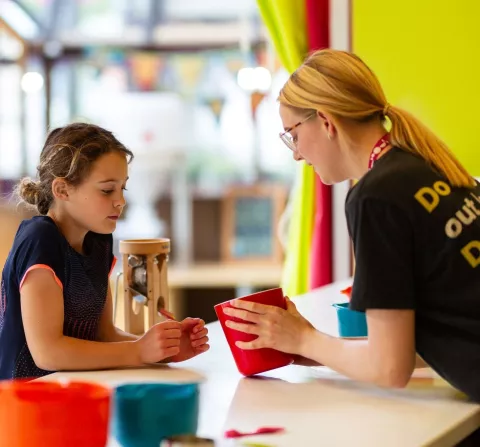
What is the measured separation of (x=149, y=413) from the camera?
0.91 metres

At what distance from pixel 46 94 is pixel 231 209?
1583mm

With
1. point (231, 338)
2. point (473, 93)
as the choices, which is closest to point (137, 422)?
point (231, 338)

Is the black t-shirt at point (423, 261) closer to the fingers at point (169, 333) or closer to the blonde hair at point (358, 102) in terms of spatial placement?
the blonde hair at point (358, 102)

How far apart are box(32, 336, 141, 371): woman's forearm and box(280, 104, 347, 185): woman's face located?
0.42 m

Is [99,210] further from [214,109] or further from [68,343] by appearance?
[214,109]

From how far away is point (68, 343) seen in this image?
1300mm

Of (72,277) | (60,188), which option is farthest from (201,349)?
(60,188)

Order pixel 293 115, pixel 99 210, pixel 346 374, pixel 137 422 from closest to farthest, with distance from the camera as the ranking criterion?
1. pixel 137 422
2. pixel 346 374
3. pixel 293 115
4. pixel 99 210

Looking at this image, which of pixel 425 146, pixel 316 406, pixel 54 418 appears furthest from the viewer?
pixel 425 146

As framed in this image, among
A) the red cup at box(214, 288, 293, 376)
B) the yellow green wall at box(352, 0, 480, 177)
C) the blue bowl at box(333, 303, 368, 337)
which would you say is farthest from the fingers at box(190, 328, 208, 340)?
the yellow green wall at box(352, 0, 480, 177)

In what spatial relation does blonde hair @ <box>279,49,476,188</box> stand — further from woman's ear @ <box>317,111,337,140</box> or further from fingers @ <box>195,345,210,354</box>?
fingers @ <box>195,345,210,354</box>

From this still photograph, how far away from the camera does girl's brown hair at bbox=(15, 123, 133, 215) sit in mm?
1426

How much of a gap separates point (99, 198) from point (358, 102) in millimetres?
471

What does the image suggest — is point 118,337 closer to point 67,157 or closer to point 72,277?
point 72,277
